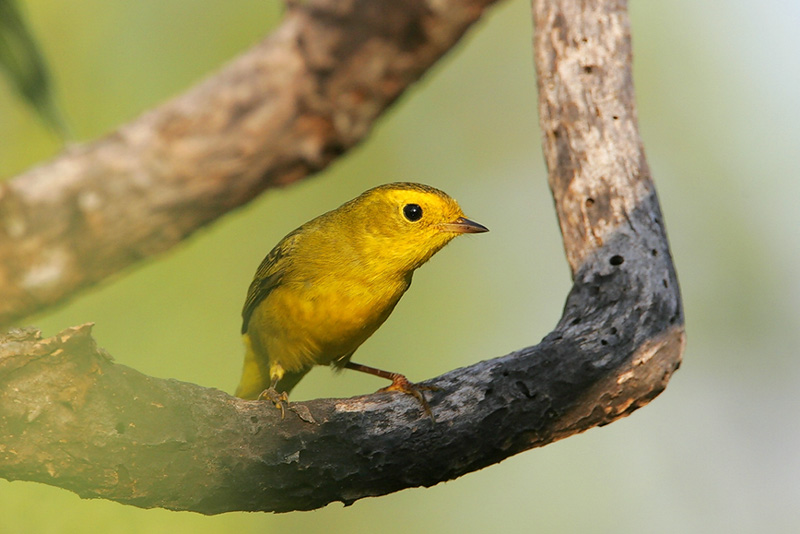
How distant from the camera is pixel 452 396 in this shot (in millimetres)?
3705

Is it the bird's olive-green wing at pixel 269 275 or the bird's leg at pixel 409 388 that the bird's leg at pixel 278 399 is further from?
the bird's olive-green wing at pixel 269 275

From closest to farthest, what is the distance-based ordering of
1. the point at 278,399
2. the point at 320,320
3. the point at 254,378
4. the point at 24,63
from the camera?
the point at 24,63 < the point at 278,399 < the point at 320,320 < the point at 254,378

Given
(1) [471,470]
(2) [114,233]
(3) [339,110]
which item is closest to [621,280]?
(1) [471,470]

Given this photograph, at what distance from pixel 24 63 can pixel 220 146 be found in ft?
5.06

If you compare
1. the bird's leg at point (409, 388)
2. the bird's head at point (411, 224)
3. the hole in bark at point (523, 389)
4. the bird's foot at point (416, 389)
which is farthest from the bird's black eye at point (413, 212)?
the hole in bark at point (523, 389)

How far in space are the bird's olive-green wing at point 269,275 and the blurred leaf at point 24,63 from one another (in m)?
2.21

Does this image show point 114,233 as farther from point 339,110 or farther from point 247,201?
point 339,110

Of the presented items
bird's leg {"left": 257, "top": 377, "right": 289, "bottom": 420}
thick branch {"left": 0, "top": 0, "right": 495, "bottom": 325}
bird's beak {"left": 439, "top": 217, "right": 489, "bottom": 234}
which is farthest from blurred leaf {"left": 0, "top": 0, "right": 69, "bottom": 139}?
bird's beak {"left": 439, "top": 217, "right": 489, "bottom": 234}

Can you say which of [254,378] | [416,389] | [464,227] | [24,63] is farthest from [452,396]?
[24,63]

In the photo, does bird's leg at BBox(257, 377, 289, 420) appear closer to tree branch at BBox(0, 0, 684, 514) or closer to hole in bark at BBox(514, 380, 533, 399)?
tree branch at BBox(0, 0, 684, 514)

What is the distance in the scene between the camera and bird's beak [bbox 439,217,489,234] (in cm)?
475

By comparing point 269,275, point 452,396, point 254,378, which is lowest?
point 452,396

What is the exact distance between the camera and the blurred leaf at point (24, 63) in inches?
112

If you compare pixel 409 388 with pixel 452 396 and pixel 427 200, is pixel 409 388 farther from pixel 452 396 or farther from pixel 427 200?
pixel 427 200
